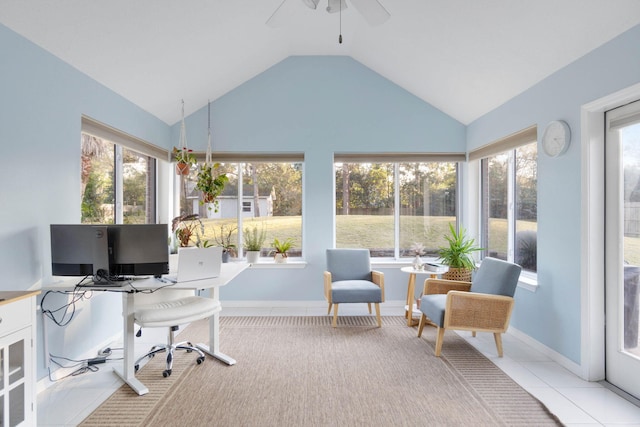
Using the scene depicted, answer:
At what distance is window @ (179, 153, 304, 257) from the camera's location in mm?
5129

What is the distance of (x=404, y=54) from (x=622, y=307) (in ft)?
10.2

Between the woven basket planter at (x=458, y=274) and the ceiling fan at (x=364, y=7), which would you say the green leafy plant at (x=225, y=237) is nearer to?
the woven basket planter at (x=458, y=274)

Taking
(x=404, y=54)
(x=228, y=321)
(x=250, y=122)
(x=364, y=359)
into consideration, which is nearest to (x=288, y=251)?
(x=228, y=321)

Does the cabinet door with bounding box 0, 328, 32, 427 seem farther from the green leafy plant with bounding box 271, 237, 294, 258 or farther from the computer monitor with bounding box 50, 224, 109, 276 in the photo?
the green leafy plant with bounding box 271, 237, 294, 258

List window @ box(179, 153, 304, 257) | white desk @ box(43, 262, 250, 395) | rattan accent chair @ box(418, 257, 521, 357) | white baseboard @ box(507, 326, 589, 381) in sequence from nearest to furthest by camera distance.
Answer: white desk @ box(43, 262, 250, 395) → white baseboard @ box(507, 326, 589, 381) → rattan accent chair @ box(418, 257, 521, 357) → window @ box(179, 153, 304, 257)

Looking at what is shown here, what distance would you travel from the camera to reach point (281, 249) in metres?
5.01

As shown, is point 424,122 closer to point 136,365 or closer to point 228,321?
point 228,321

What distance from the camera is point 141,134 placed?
13.4 feet

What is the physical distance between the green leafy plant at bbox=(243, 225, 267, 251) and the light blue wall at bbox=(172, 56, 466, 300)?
1.09 feet

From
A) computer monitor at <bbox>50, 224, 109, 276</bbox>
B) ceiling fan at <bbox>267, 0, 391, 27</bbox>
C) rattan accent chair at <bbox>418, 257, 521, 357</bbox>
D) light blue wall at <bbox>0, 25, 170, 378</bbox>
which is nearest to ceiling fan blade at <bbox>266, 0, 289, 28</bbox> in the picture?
ceiling fan at <bbox>267, 0, 391, 27</bbox>

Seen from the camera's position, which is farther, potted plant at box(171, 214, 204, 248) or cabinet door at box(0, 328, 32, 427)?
potted plant at box(171, 214, 204, 248)

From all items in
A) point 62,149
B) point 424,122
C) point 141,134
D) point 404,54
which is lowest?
point 62,149

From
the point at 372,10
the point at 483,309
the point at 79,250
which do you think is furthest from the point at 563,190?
the point at 79,250

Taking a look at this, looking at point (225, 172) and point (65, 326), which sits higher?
point (225, 172)
